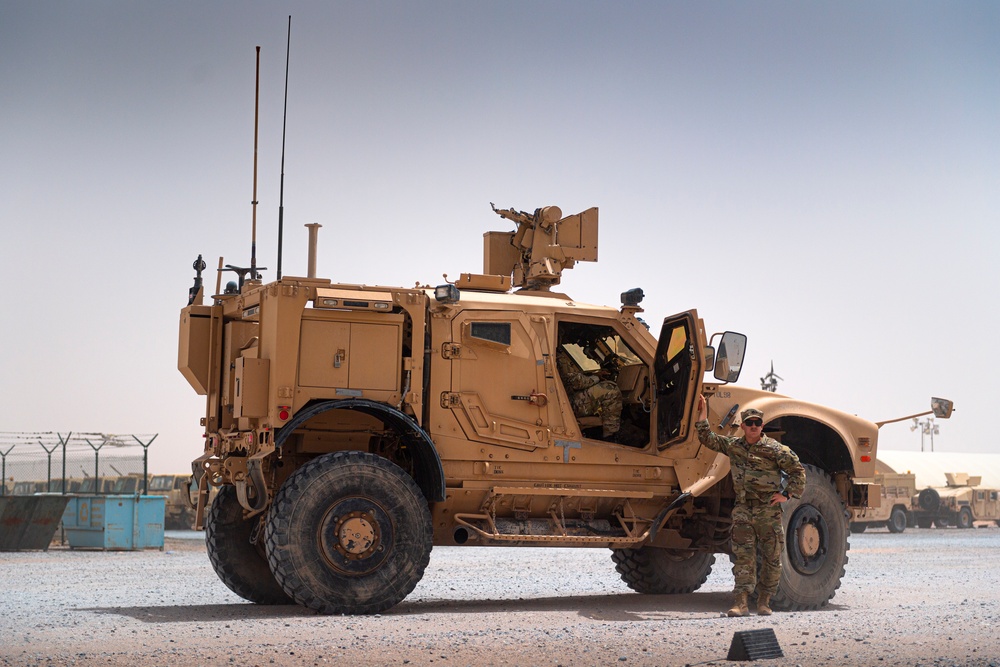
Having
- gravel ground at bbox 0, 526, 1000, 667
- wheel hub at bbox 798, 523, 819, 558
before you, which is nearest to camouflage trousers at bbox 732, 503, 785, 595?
gravel ground at bbox 0, 526, 1000, 667

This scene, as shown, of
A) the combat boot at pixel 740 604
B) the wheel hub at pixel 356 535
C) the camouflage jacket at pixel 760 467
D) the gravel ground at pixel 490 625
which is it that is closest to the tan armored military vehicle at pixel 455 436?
the wheel hub at pixel 356 535

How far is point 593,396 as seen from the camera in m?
11.3

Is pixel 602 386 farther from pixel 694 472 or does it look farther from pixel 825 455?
pixel 825 455

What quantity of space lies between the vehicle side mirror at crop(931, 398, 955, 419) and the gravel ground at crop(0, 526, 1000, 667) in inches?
67.2

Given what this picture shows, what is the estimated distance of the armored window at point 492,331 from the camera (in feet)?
35.6

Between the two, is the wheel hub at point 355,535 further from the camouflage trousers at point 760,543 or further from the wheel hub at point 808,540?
the wheel hub at point 808,540

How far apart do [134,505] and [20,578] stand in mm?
7595

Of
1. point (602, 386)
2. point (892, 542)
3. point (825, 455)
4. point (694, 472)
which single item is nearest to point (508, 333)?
point (602, 386)

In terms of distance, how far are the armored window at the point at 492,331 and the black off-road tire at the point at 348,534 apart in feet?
4.73

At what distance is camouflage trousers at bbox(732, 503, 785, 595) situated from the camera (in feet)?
34.0

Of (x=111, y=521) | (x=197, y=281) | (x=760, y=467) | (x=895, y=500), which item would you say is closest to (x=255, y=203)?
(x=197, y=281)

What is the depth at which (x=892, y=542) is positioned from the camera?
2975 cm

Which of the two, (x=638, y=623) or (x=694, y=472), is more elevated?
(x=694, y=472)

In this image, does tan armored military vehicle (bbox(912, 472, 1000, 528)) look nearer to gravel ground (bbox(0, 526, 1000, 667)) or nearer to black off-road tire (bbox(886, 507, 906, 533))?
black off-road tire (bbox(886, 507, 906, 533))
